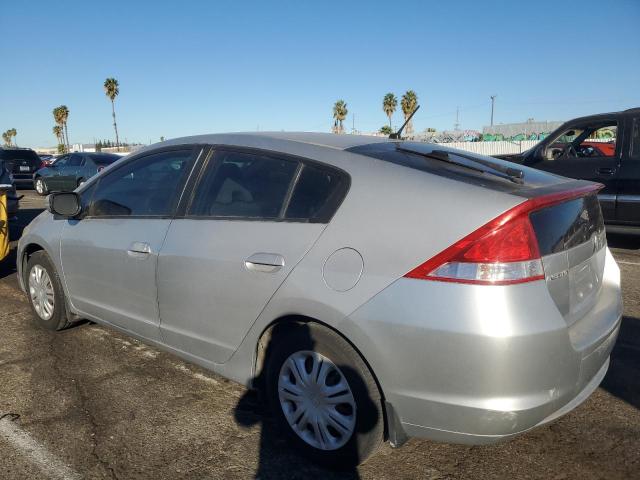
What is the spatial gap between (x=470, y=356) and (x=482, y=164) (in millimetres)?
1205

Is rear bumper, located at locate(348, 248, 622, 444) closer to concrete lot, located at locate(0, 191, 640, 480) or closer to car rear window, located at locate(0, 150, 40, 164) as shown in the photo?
concrete lot, located at locate(0, 191, 640, 480)

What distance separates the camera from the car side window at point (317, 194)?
253cm

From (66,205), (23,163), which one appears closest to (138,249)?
(66,205)

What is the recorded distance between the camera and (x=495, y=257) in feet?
6.90

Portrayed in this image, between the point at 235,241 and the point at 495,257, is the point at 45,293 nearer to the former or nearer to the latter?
the point at 235,241

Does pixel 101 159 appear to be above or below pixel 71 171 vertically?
above

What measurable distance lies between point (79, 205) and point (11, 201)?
4529 millimetres

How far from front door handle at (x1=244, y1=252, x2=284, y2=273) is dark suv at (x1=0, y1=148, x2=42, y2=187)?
20.0 metres

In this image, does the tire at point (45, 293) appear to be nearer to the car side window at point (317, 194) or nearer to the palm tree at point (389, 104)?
the car side window at point (317, 194)

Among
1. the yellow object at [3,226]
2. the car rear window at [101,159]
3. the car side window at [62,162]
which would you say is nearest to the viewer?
the yellow object at [3,226]

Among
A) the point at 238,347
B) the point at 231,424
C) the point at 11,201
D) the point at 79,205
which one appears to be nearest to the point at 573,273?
the point at 238,347

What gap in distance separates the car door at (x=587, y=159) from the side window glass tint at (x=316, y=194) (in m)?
5.58

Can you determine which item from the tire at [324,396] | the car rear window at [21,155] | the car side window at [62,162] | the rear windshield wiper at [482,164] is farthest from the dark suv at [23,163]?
the rear windshield wiper at [482,164]

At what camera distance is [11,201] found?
754 cm
